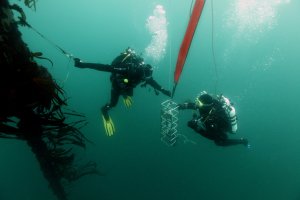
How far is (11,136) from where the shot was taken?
10.4ft

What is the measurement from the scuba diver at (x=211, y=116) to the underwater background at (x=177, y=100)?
91cm

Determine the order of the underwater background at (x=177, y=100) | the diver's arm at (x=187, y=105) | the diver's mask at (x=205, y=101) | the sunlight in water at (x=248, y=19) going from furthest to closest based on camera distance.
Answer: the sunlight in water at (x=248, y=19)
the underwater background at (x=177, y=100)
the diver's arm at (x=187, y=105)
the diver's mask at (x=205, y=101)

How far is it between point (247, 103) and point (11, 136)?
54075 millimetres

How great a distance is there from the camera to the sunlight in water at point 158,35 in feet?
129

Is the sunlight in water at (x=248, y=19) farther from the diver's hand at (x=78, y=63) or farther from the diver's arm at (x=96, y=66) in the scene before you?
the diver's hand at (x=78, y=63)

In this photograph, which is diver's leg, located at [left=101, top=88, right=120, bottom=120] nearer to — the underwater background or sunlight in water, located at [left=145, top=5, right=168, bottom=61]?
the underwater background

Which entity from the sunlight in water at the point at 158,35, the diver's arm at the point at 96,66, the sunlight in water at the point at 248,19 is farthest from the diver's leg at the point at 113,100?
the sunlight in water at the point at 248,19

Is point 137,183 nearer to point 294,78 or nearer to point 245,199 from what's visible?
point 245,199

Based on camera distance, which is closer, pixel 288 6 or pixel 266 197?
pixel 266 197

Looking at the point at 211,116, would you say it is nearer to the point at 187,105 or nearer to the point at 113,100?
the point at 187,105

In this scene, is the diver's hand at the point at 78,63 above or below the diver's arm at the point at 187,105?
above

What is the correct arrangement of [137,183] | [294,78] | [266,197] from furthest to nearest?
[294,78], [266,197], [137,183]

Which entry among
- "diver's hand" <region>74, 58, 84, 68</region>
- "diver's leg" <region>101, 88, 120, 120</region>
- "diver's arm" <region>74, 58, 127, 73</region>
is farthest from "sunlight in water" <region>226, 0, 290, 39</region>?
"diver's hand" <region>74, 58, 84, 68</region>

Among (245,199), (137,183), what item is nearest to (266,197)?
(245,199)
